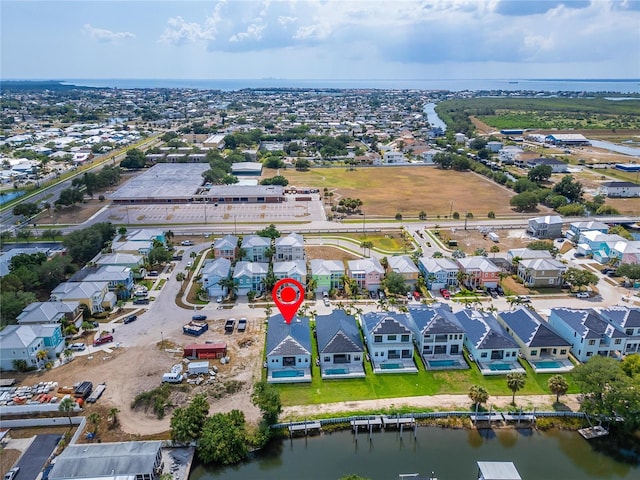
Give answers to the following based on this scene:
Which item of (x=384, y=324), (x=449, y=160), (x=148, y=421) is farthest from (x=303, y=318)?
(x=449, y=160)

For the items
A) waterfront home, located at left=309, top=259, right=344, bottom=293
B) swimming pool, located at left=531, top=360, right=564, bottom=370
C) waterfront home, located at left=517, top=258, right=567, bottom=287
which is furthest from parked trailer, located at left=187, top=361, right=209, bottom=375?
waterfront home, located at left=517, top=258, right=567, bottom=287

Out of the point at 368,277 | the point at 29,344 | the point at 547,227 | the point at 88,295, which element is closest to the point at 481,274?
the point at 368,277

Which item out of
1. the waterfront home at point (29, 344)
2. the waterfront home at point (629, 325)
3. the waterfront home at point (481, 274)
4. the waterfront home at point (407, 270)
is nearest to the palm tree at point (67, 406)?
the waterfront home at point (29, 344)

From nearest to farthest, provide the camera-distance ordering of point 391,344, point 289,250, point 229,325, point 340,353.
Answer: point 340,353 < point 391,344 < point 229,325 < point 289,250

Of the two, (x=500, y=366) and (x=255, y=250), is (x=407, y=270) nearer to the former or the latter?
(x=500, y=366)

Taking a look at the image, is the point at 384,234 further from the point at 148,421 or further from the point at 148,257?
the point at 148,421

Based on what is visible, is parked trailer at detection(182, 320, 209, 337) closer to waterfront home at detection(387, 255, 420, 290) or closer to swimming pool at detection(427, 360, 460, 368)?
swimming pool at detection(427, 360, 460, 368)
